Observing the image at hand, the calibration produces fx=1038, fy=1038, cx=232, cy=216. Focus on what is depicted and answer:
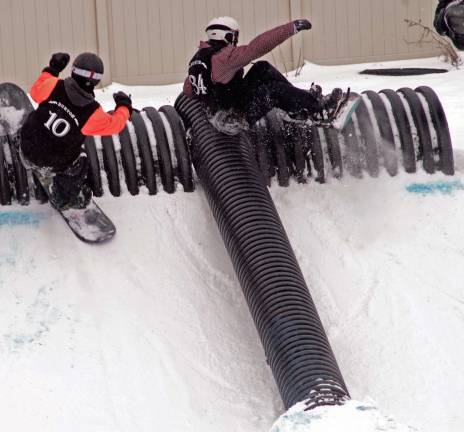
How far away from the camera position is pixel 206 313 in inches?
229

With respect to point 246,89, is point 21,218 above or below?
below

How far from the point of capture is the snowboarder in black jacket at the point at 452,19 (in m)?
6.26

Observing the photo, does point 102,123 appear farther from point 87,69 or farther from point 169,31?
point 169,31

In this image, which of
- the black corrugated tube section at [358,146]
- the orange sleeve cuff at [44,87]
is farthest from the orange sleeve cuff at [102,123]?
the black corrugated tube section at [358,146]

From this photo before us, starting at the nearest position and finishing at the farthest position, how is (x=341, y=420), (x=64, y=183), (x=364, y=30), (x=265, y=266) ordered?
(x=341, y=420) → (x=265, y=266) → (x=64, y=183) → (x=364, y=30)

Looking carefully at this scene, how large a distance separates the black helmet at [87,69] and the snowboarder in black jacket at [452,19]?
2111mm

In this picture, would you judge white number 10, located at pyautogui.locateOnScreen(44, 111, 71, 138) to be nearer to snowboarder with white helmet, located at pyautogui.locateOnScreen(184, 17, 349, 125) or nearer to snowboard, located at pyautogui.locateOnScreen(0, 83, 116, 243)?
snowboard, located at pyautogui.locateOnScreen(0, 83, 116, 243)

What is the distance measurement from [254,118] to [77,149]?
1.15 metres

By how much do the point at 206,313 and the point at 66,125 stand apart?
1.36 meters

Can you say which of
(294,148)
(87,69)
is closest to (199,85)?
(294,148)

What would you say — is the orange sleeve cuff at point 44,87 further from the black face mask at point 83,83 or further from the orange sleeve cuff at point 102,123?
the orange sleeve cuff at point 102,123

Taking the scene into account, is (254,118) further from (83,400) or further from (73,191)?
(83,400)

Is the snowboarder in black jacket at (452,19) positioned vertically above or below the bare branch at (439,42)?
above

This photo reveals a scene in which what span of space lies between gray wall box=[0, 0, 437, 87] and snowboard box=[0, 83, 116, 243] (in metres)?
5.02
